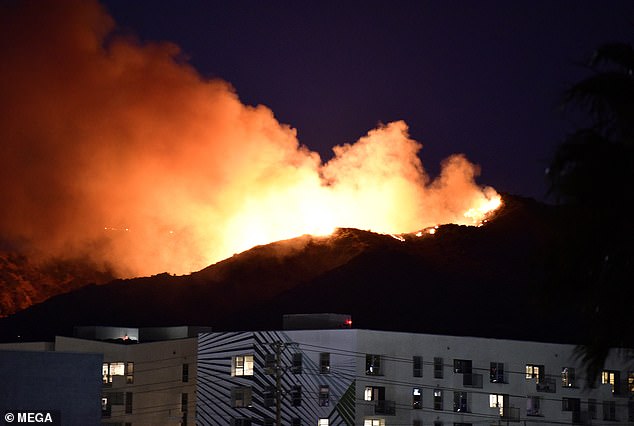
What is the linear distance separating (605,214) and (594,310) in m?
0.90

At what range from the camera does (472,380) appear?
97.5 meters

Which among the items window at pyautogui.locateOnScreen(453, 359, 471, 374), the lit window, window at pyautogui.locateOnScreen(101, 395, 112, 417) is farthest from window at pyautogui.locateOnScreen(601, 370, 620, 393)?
window at pyautogui.locateOnScreen(101, 395, 112, 417)

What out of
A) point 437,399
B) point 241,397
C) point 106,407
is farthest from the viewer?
point 106,407

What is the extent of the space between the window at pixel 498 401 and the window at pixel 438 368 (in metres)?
4.98

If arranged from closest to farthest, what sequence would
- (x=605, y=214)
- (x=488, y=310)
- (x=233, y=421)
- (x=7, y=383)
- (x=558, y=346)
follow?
(x=605, y=214) < (x=7, y=383) < (x=233, y=421) < (x=558, y=346) < (x=488, y=310)

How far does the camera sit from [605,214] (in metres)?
10.1

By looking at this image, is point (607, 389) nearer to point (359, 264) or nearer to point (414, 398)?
point (414, 398)

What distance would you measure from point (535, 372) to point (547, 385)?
1558mm

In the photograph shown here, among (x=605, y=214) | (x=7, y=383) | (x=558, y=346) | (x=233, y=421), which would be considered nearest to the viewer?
(x=605, y=214)

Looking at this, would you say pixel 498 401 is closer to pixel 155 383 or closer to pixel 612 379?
pixel 612 379

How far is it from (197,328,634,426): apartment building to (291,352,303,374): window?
91 mm

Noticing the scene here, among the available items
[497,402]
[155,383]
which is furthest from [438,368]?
[155,383]

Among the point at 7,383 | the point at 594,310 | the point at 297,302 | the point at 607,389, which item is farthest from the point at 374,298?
the point at 594,310

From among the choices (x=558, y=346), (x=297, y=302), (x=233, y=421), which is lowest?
(x=233, y=421)
